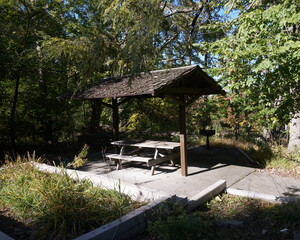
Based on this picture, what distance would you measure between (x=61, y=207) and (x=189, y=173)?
4.04 metres

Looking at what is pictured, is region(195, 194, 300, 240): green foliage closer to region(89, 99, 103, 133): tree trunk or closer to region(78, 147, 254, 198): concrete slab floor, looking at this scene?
region(78, 147, 254, 198): concrete slab floor

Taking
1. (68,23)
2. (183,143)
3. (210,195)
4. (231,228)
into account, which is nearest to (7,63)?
(68,23)

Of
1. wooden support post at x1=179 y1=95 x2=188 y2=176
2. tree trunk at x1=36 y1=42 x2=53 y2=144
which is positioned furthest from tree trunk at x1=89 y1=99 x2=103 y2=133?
wooden support post at x1=179 y1=95 x2=188 y2=176

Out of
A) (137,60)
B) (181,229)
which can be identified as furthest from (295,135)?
(181,229)

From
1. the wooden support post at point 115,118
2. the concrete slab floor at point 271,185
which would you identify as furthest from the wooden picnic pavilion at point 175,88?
the concrete slab floor at point 271,185

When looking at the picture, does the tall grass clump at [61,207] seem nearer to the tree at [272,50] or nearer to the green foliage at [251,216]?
the green foliage at [251,216]

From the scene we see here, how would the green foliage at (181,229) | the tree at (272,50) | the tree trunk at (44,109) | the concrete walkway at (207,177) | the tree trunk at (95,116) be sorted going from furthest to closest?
the tree trunk at (95,116) → the tree trunk at (44,109) → the concrete walkway at (207,177) → the tree at (272,50) → the green foliage at (181,229)

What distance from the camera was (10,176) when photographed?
470cm

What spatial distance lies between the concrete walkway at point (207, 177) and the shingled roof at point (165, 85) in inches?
84.1

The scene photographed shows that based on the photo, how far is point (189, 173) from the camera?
642cm

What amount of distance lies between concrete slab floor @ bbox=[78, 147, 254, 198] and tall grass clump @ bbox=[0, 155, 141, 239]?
98 cm

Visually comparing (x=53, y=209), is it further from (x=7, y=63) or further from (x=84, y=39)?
(x=7, y=63)

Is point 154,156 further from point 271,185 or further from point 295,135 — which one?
point 295,135

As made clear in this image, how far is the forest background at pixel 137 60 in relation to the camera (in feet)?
15.3
